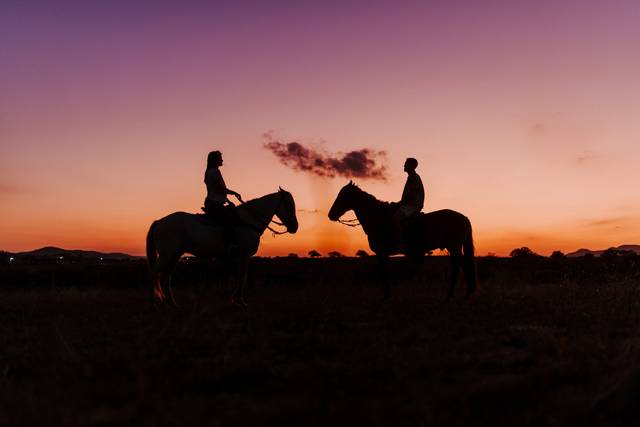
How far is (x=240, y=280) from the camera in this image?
11.5 metres

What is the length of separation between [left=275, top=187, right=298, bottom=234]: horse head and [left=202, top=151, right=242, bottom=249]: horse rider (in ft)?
4.49

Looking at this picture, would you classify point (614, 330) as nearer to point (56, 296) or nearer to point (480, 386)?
point (480, 386)

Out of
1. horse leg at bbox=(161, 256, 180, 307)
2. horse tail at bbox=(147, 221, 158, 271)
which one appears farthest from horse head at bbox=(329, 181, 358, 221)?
horse tail at bbox=(147, 221, 158, 271)

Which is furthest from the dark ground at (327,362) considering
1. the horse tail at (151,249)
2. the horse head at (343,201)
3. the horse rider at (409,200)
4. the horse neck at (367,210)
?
the horse head at (343,201)

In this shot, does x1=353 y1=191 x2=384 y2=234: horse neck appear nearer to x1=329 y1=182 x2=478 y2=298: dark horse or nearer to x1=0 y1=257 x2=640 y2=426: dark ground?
x1=329 y1=182 x2=478 y2=298: dark horse

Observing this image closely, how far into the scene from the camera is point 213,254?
39.2 feet

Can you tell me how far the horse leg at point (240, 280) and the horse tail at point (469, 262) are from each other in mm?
5125

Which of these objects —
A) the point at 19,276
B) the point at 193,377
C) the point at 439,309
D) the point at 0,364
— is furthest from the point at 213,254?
the point at 19,276

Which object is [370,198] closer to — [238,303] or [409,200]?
[409,200]

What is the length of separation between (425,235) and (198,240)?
522 cm

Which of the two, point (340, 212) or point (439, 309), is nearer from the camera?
point (439, 309)

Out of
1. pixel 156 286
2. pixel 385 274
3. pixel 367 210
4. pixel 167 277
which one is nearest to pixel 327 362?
pixel 156 286

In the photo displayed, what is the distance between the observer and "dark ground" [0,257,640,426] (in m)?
4.01

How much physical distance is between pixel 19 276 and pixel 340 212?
45.3ft
